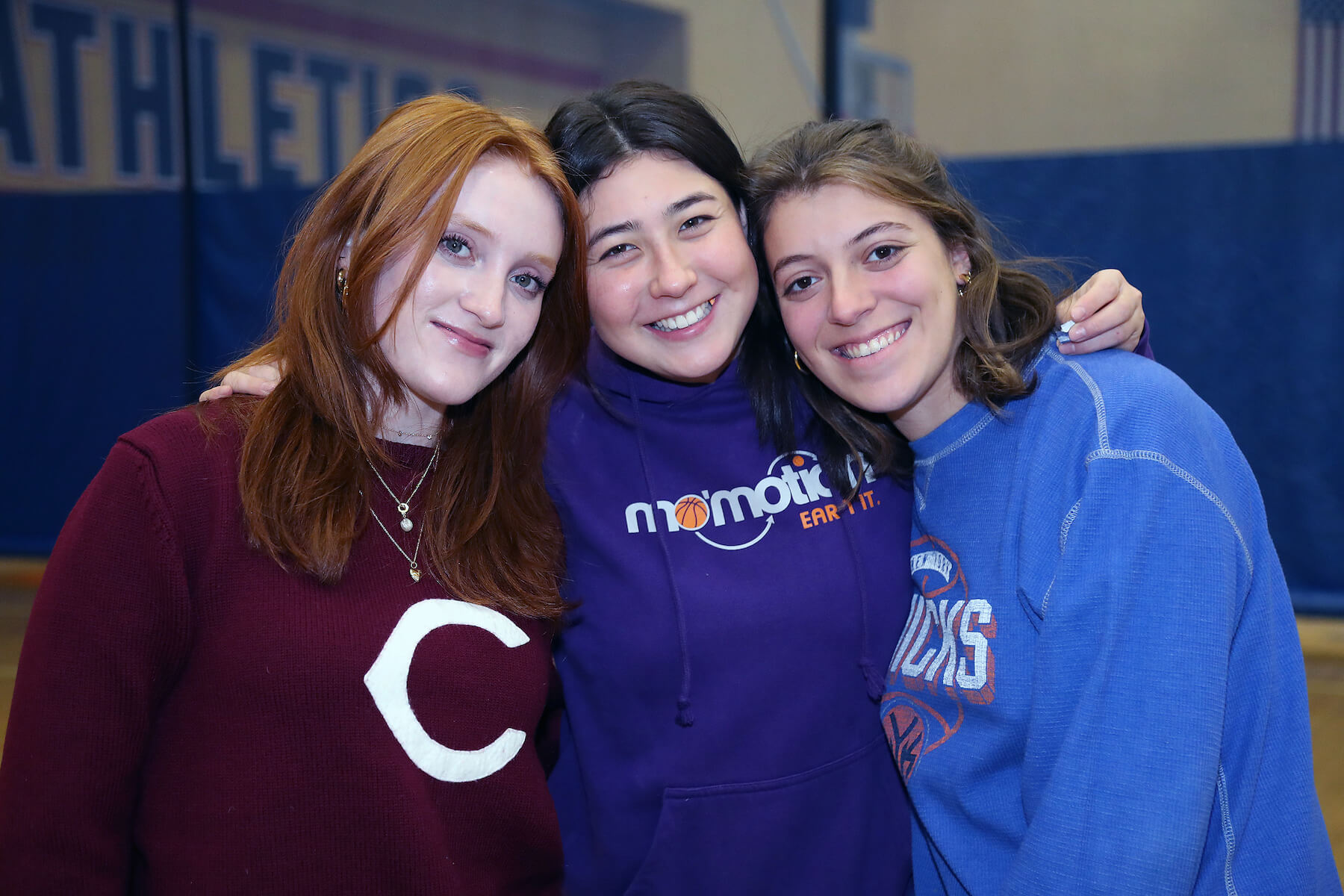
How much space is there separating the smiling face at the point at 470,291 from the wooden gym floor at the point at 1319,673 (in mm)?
2100

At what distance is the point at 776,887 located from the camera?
137 centimetres

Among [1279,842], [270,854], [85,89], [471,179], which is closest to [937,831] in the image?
[1279,842]

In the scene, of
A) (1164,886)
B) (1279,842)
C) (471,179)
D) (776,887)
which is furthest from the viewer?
(776,887)

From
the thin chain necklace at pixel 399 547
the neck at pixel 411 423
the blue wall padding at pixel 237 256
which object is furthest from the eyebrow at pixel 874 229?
the blue wall padding at pixel 237 256

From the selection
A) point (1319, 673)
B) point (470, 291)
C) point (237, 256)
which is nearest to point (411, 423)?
point (470, 291)

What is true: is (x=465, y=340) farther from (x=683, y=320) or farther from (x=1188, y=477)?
(x=1188, y=477)

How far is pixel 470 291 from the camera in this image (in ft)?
4.08

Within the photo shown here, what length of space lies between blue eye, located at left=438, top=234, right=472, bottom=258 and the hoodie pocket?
0.79 m

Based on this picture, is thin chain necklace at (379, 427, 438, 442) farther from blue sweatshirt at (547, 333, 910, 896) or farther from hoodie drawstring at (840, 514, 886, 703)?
hoodie drawstring at (840, 514, 886, 703)

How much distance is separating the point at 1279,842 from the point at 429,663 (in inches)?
40.3

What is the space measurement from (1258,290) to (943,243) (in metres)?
2.63

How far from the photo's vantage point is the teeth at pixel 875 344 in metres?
1.36

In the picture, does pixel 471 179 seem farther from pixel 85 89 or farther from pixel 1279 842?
pixel 85 89

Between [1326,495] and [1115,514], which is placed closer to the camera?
[1115,514]
